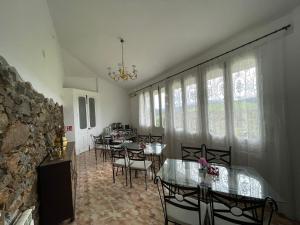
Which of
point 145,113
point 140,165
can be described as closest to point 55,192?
point 140,165

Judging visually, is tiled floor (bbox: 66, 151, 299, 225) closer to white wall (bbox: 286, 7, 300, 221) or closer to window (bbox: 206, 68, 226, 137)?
white wall (bbox: 286, 7, 300, 221)

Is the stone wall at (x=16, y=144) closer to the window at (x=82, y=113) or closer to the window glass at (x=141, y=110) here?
the window at (x=82, y=113)

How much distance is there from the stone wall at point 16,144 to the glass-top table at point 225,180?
142cm

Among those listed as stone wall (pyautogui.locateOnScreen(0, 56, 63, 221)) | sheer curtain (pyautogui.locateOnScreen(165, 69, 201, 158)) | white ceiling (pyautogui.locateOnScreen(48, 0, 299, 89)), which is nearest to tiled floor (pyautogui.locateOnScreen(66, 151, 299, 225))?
stone wall (pyautogui.locateOnScreen(0, 56, 63, 221))

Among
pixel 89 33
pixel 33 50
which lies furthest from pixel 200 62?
pixel 33 50

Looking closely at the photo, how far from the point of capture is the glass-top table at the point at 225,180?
1.72m

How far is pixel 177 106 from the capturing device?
4539 millimetres

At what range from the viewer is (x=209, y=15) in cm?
259

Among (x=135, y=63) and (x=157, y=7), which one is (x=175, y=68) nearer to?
(x=135, y=63)

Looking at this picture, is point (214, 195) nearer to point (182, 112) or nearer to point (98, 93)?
point (182, 112)

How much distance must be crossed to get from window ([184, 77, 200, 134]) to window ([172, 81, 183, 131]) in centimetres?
26

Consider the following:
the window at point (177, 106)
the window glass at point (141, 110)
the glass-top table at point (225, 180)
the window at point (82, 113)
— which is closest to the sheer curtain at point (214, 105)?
the window at point (177, 106)

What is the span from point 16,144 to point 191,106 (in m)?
3.29

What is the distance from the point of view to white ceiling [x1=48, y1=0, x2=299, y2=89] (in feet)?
7.88
